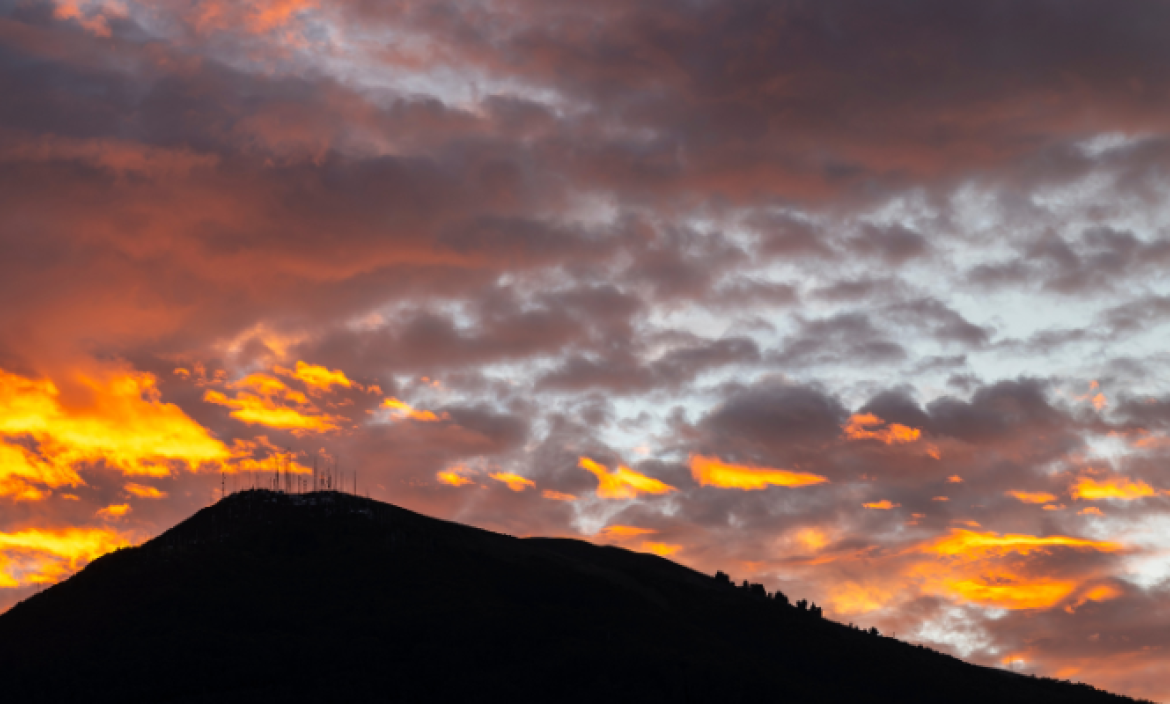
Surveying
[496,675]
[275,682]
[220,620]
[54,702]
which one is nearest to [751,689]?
[496,675]

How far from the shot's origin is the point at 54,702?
477 feet

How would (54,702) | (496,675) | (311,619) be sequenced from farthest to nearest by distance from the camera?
(311,619), (496,675), (54,702)

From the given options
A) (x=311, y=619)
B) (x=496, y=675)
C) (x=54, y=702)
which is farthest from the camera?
(x=311, y=619)

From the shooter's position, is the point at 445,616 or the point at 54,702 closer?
the point at 54,702

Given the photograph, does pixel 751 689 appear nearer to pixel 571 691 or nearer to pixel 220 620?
pixel 571 691

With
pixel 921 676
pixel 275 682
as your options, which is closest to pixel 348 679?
pixel 275 682

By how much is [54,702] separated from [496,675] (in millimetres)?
66008

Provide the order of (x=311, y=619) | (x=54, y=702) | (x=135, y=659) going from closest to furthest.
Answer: (x=54, y=702)
(x=135, y=659)
(x=311, y=619)

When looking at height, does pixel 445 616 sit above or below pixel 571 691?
above

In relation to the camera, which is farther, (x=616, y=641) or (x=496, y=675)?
(x=616, y=641)

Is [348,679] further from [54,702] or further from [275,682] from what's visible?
[54,702]

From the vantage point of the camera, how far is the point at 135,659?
6284 inches

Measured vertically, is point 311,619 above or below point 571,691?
above

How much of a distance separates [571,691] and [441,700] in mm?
21301
